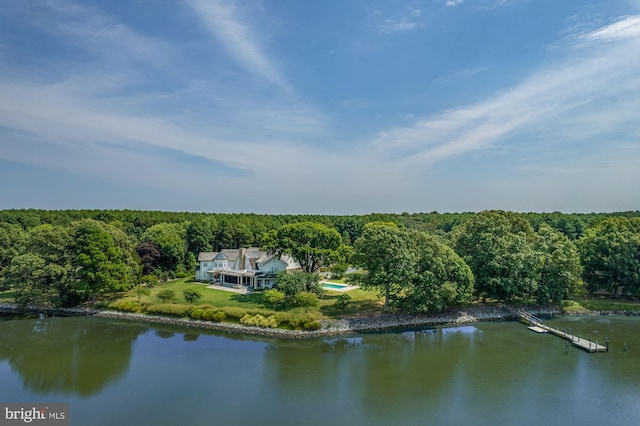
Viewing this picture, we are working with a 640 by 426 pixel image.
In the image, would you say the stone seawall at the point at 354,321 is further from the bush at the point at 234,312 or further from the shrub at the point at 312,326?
the bush at the point at 234,312

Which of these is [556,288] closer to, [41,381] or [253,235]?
[41,381]

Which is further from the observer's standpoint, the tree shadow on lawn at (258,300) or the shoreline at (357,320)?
the tree shadow on lawn at (258,300)

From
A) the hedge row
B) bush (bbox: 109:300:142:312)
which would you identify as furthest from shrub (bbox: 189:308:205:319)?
bush (bbox: 109:300:142:312)

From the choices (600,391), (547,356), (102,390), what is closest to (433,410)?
(600,391)

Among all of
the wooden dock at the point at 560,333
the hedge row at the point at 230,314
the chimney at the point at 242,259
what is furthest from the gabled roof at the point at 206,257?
the wooden dock at the point at 560,333

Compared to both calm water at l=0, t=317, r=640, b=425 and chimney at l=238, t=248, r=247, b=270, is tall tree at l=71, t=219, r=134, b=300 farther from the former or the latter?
chimney at l=238, t=248, r=247, b=270
